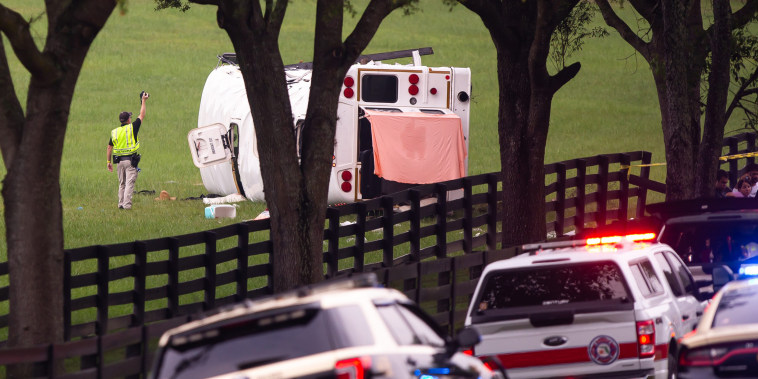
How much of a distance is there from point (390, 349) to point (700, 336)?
10.1ft

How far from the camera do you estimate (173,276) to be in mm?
15383

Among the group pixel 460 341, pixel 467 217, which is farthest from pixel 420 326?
pixel 467 217

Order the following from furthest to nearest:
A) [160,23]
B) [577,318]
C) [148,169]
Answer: [160,23] → [148,169] → [577,318]

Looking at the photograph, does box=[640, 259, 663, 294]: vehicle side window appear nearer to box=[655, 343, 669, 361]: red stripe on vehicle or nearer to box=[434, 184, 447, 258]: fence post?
box=[655, 343, 669, 361]: red stripe on vehicle

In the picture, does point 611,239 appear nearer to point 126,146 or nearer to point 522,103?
point 522,103

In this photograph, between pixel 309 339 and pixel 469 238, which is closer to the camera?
pixel 309 339

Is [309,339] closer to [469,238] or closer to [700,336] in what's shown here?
[700,336]

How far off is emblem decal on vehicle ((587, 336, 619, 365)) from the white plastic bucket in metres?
17.0

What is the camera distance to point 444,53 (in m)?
64.6

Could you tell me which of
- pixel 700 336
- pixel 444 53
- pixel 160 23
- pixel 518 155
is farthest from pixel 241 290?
pixel 160 23

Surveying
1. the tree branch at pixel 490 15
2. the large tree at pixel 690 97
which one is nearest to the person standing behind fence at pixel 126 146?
the tree branch at pixel 490 15

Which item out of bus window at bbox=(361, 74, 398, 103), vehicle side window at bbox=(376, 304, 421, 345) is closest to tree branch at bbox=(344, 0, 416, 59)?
vehicle side window at bbox=(376, 304, 421, 345)

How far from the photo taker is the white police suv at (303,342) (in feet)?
23.2

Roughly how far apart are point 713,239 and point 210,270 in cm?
585
